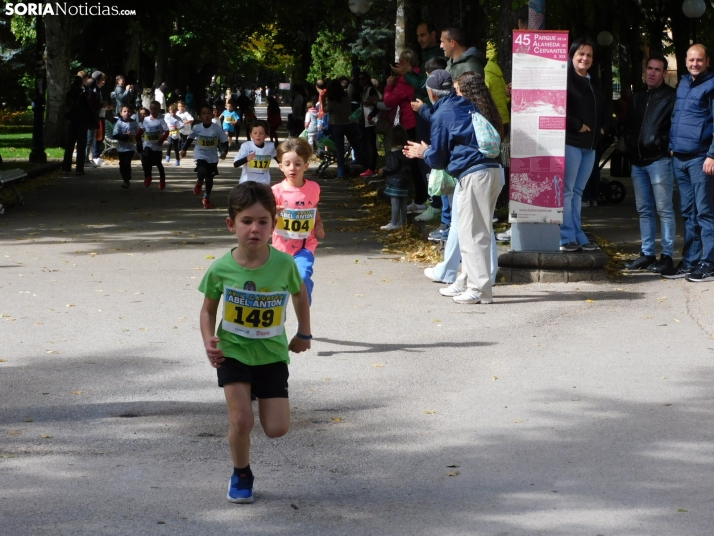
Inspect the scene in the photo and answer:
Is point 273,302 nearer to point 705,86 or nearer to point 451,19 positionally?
point 705,86

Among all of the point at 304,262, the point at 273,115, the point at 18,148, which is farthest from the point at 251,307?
the point at 273,115

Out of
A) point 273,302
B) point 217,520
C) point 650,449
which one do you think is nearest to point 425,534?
point 217,520

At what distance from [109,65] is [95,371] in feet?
147

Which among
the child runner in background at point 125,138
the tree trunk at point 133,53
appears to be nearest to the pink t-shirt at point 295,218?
the child runner in background at point 125,138

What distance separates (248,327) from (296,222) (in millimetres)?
2939

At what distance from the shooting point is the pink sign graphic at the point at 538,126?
10859 mm

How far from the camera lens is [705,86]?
1076 cm

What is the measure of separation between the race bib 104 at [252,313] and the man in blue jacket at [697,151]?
6.63m

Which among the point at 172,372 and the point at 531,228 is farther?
the point at 531,228

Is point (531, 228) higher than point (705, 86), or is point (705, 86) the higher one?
point (705, 86)

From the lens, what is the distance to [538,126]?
11.0 m

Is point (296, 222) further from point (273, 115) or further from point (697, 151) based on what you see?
point (273, 115)

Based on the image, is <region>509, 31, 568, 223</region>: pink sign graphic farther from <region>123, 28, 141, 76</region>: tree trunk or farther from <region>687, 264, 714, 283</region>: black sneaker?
<region>123, 28, 141, 76</region>: tree trunk

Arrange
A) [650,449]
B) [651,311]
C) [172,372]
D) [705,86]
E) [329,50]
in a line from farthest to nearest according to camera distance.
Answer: [329,50] → [705,86] → [651,311] → [172,372] → [650,449]
